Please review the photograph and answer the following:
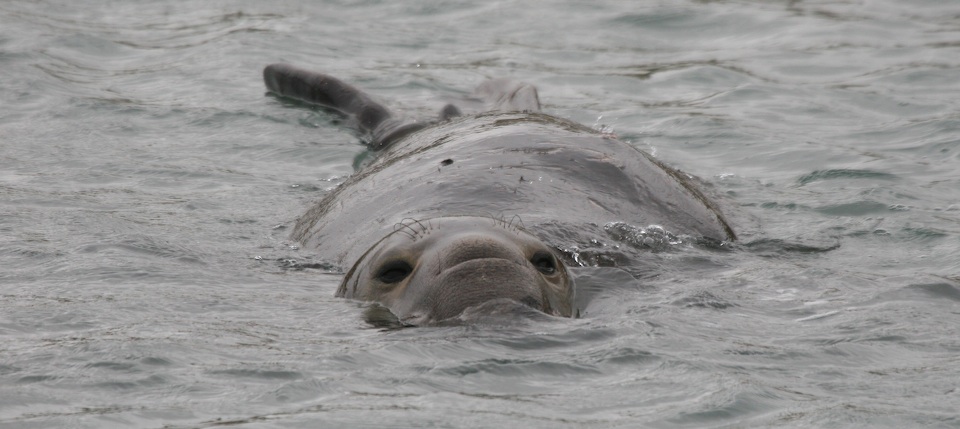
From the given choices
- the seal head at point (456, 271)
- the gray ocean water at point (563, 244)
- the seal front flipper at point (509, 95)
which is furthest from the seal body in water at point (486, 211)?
the seal front flipper at point (509, 95)

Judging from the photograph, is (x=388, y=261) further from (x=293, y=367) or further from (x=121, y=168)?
(x=121, y=168)

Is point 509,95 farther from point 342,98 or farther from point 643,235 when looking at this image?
point 643,235

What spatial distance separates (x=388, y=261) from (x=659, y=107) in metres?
7.18

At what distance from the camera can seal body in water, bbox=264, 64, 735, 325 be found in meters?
6.15

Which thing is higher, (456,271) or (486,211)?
(456,271)

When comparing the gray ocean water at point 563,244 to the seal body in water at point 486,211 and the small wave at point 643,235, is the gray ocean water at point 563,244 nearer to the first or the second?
the small wave at point 643,235

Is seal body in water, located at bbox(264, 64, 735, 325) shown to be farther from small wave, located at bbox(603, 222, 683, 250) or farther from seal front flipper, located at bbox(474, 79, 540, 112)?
seal front flipper, located at bbox(474, 79, 540, 112)

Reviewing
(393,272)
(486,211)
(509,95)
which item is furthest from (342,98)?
(393,272)

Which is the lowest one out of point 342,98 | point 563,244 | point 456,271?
point 342,98

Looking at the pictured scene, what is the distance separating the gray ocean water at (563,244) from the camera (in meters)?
5.43

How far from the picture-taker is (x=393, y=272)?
6535mm

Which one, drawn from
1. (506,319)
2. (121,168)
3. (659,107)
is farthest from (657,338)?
A: (659,107)

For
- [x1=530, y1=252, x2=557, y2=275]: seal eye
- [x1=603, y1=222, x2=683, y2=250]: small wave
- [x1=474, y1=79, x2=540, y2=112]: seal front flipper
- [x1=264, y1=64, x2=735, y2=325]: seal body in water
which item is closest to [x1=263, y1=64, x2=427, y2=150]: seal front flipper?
[x1=264, y1=64, x2=735, y2=325]: seal body in water

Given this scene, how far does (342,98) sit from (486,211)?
4539mm
